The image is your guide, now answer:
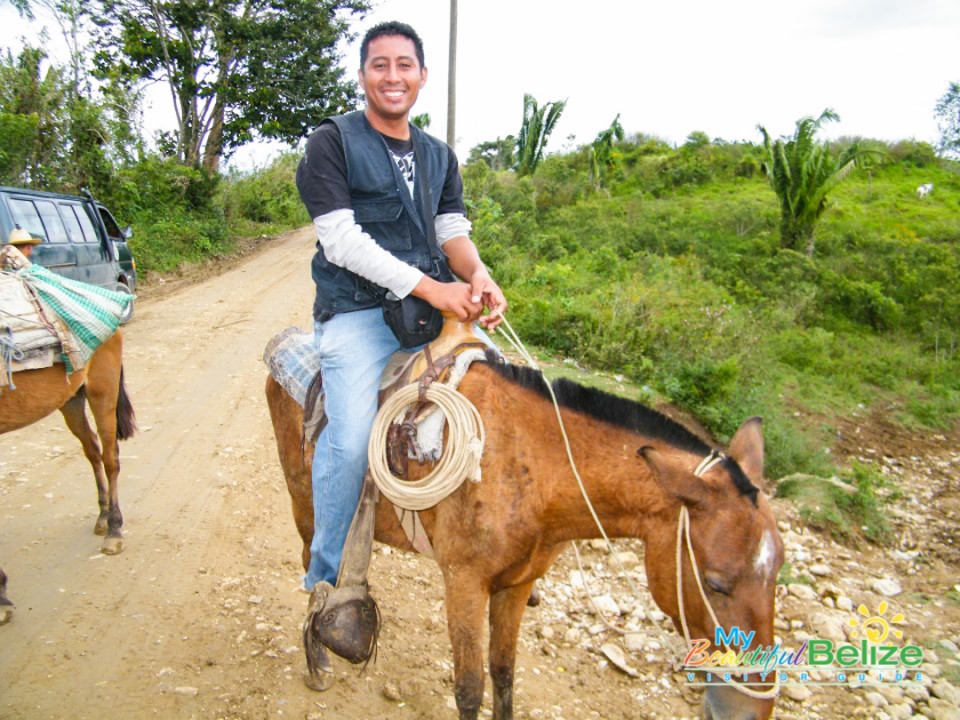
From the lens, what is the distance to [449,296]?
2.34 meters

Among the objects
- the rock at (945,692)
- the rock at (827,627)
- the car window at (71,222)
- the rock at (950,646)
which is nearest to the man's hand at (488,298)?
the rock at (827,627)

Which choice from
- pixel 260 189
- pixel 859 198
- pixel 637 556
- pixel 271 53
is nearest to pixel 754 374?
pixel 637 556

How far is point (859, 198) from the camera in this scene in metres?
23.8

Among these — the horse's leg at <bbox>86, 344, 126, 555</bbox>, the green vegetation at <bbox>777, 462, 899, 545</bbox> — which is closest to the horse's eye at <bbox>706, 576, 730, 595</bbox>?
the horse's leg at <bbox>86, 344, 126, 555</bbox>

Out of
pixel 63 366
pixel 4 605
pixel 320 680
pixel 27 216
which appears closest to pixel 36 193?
pixel 27 216

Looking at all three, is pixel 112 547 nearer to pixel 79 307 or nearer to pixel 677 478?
pixel 79 307

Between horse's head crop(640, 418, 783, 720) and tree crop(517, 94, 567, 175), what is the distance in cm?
2844

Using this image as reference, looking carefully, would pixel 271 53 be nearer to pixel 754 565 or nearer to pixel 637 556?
pixel 637 556

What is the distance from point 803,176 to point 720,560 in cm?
1983

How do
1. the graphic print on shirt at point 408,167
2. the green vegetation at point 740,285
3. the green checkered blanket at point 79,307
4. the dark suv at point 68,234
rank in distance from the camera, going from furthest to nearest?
the green vegetation at point 740,285 < the dark suv at point 68,234 < the green checkered blanket at point 79,307 < the graphic print on shirt at point 408,167

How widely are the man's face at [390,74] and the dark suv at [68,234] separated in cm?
702

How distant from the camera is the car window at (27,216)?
774cm

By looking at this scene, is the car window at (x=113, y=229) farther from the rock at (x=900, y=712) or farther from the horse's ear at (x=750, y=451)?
the rock at (x=900, y=712)

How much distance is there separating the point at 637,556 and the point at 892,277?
1663 cm
